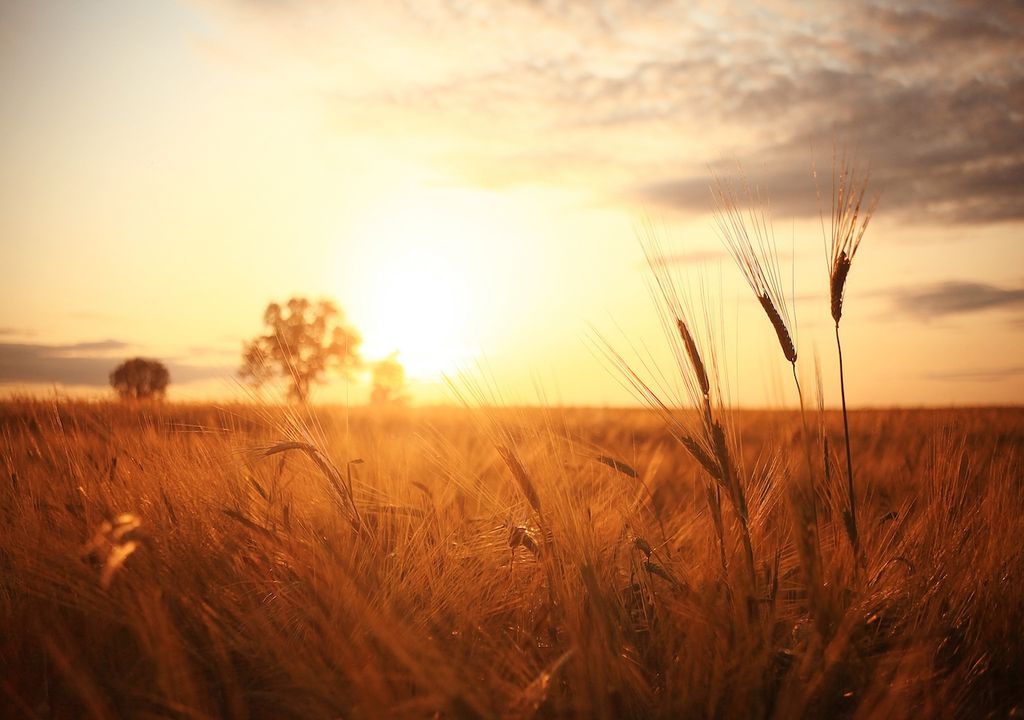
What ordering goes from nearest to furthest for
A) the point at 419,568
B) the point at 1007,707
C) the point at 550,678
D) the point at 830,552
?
the point at 550,678, the point at 1007,707, the point at 419,568, the point at 830,552

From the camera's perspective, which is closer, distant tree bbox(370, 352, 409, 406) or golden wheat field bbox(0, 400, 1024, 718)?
golden wheat field bbox(0, 400, 1024, 718)

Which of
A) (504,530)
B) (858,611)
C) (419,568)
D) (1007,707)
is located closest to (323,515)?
(419,568)

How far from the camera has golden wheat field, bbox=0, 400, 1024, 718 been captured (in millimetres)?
1553

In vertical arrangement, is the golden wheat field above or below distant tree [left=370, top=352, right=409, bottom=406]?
below

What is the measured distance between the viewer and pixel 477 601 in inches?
77.7

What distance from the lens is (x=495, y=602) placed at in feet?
6.57

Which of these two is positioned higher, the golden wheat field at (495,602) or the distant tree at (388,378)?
the distant tree at (388,378)

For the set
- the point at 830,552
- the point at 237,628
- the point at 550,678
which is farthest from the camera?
the point at 830,552

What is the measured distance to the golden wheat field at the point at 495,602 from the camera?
155 cm

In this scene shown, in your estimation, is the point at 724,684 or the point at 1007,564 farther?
the point at 1007,564

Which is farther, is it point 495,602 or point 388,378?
point 388,378

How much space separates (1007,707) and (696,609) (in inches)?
32.2

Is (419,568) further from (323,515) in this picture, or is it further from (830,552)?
(830,552)

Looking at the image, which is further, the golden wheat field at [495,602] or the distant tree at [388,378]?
the distant tree at [388,378]
